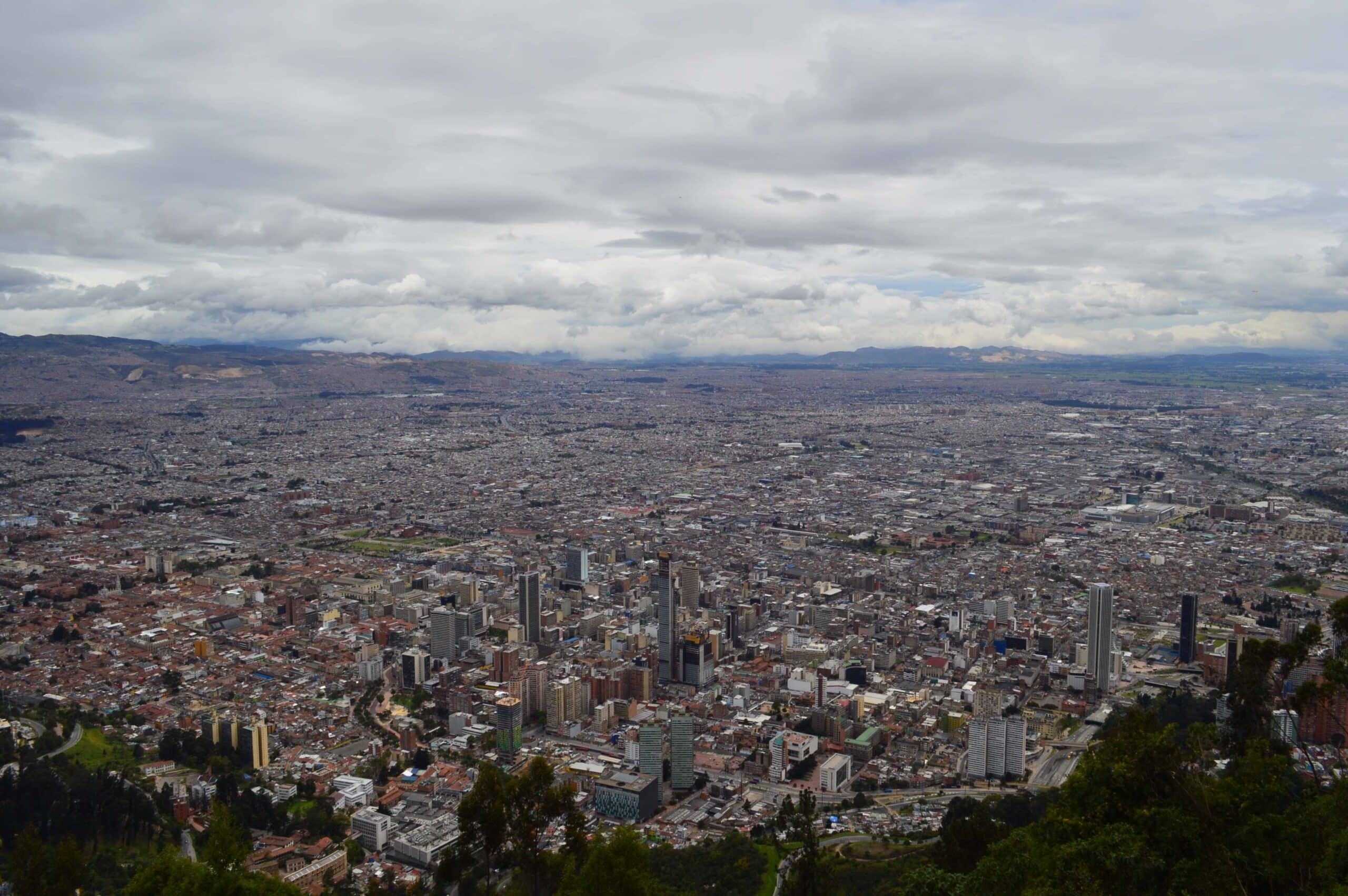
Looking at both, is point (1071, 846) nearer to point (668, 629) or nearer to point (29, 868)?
point (29, 868)

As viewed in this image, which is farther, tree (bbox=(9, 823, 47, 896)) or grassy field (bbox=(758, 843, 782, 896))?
grassy field (bbox=(758, 843, 782, 896))

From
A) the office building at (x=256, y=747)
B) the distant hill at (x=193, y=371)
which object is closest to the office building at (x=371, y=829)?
the office building at (x=256, y=747)

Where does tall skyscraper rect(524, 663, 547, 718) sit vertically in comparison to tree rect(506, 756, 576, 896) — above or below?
below

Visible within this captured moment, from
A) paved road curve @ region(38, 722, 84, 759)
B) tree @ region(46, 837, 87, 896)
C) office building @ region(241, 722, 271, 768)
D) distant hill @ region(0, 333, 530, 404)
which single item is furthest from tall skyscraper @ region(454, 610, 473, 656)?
distant hill @ region(0, 333, 530, 404)

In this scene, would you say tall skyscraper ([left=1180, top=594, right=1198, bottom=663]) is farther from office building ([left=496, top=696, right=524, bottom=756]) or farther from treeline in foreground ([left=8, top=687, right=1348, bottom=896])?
office building ([left=496, top=696, right=524, bottom=756])

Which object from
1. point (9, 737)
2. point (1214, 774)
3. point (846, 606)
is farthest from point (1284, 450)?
point (9, 737)

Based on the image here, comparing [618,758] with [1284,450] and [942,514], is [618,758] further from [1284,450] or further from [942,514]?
[1284,450]

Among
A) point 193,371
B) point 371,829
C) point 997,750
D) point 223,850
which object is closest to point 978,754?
point 997,750
